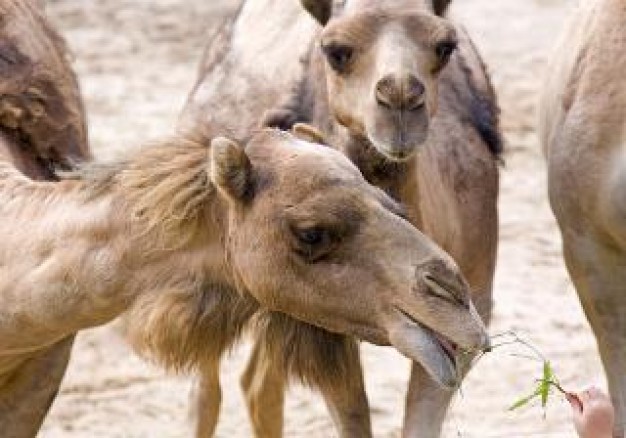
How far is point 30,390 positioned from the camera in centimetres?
516

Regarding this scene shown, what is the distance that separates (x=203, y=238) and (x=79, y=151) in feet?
4.07

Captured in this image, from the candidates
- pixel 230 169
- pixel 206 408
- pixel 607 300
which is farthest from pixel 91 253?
pixel 206 408

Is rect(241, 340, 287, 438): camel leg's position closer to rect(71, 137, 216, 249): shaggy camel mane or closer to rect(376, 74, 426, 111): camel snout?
rect(376, 74, 426, 111): camel snout

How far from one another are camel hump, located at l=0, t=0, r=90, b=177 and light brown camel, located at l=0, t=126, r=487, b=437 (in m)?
0.64

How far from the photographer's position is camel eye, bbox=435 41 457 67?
5.32 m

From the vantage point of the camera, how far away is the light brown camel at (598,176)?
5453 mm

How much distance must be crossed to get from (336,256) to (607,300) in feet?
5.59

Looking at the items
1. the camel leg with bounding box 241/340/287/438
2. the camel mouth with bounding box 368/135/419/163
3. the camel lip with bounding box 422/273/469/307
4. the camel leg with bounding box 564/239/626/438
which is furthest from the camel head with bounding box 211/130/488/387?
the camel leg with bounding box 241/340/287/438

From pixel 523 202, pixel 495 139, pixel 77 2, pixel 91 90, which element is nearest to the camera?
pixel 495 139

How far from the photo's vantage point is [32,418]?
520cm

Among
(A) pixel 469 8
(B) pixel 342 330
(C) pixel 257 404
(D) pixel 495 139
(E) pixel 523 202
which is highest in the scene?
(B) pixel 342 330

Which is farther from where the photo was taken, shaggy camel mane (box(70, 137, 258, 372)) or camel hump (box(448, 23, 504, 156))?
camel hump (box(448, 23, 504, 156))

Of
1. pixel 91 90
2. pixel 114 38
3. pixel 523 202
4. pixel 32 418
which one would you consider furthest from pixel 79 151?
pixel 114 38

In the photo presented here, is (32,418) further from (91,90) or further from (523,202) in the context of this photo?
(91,90)
